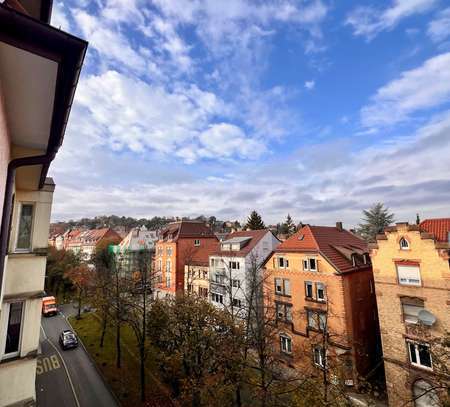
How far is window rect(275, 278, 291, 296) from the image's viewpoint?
2648 centimetres

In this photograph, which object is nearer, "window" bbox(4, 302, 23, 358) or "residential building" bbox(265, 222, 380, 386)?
"window" bbox(4, 302, 23, 358)

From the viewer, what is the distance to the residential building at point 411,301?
17.1 meters

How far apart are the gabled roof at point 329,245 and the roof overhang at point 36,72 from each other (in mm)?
23466

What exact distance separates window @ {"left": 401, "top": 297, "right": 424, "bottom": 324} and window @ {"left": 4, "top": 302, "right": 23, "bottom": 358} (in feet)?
70.6

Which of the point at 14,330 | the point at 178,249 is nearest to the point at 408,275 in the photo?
the point at 14,330

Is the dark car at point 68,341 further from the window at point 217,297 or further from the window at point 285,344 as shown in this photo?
the window at point 285,344

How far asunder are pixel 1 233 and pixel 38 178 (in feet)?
9.22

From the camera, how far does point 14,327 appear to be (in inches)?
295

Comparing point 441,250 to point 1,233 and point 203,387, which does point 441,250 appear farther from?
point 1,233

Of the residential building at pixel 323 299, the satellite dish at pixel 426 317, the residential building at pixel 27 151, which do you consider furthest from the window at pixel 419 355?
the residential building at pixel 27 151

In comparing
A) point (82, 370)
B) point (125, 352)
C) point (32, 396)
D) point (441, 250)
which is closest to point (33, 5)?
point (32, 396)

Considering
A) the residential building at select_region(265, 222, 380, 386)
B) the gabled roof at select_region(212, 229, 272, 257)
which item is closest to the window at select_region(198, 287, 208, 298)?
the gabled roof at select_region(212, 229, 272, 257)

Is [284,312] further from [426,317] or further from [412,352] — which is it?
[426,317]

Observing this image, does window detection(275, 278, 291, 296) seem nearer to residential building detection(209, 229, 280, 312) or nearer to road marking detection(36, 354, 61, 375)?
residential building detection(209, 229, 280, 312)
